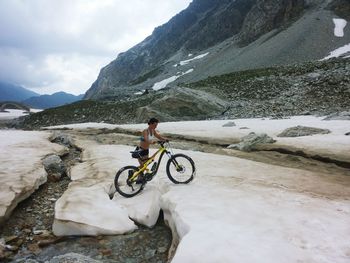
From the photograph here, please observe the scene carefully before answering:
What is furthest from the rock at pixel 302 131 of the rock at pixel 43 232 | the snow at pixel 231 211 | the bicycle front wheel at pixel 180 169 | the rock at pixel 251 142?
the rock at pixel 43 232

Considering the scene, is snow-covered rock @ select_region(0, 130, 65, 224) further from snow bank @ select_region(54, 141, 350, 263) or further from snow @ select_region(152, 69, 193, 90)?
snow @ select_region(152, 69, 193, 90)

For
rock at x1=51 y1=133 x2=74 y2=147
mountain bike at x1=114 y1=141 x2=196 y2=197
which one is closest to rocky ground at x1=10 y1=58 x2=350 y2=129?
rock at x1=51 y1=133 x2=74 y2=147

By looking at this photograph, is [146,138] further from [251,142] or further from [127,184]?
[251,142]

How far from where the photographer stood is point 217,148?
848 inches

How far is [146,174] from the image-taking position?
11.6m

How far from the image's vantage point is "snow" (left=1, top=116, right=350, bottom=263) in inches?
259

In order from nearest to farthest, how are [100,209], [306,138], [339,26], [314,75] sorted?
[100,209], [306,138], [314,75], [339,26]

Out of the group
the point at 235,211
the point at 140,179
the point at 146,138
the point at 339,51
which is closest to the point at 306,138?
the point at 146,138

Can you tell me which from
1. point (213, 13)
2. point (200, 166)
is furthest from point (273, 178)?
point (213, 13)

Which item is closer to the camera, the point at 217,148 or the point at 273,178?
the point at 273,178

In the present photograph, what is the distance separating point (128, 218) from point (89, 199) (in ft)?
5.05

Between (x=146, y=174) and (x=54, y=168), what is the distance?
660 centimetres

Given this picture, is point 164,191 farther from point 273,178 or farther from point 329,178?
point 329,178

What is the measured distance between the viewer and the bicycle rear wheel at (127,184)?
37.1ft
